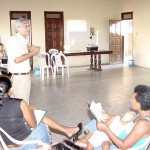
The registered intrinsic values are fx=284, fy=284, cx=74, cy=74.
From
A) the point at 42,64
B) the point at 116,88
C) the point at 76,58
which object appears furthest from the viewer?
the point at 76,58

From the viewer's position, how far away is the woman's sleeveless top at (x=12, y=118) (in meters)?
1.98

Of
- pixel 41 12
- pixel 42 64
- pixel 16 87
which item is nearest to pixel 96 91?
pixel 42 64

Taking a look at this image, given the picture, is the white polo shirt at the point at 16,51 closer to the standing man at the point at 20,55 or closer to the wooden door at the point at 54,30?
the standing man at the point at 20,55

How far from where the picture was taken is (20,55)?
3.07 meters

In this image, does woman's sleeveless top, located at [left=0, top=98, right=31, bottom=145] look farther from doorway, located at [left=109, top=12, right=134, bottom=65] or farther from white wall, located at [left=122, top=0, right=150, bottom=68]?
doorway, located at [left=109, top=12, right=134, bottom=65]

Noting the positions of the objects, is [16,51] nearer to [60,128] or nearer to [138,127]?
[60,128]

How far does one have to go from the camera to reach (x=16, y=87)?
315 cm

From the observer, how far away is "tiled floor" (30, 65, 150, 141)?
4637mm

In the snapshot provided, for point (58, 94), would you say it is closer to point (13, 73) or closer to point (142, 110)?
point (13, 73)

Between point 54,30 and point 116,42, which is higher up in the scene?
point 54,30

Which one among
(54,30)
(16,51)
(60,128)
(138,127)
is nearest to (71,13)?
(54,30)

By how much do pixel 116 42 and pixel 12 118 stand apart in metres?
9.73

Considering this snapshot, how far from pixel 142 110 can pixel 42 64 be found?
6.71 metres

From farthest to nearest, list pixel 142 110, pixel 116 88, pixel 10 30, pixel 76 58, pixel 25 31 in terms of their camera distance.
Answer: pixel 76 58, pixel 10 30, pixel 116 88, pixel 25 31, pixel 142 110
